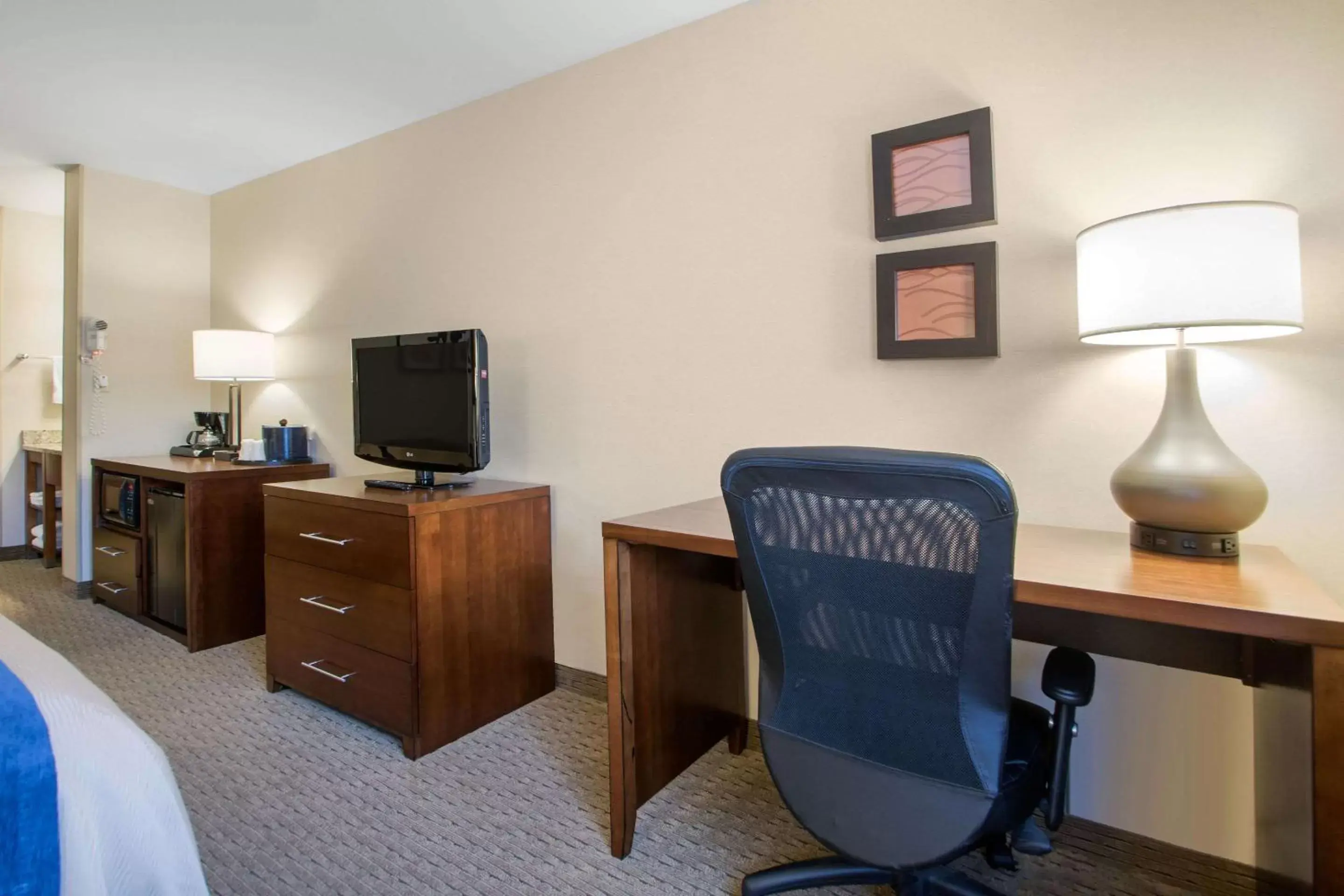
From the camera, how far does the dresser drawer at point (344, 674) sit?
1931 millimetres

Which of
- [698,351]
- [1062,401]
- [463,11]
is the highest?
[463,11]

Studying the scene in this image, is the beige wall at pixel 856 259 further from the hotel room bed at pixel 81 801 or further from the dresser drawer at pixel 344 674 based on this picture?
the hotel room bed at pixel 81 801

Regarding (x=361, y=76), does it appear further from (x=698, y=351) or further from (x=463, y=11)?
(x=698, y=351)

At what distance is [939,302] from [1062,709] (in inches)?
40.1

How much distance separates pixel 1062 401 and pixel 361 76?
2.62 meters

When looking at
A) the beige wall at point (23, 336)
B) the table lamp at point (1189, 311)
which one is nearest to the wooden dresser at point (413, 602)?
the table lamp at point (1189, 311)

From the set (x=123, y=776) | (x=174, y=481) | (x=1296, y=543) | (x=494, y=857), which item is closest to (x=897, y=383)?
(x=1296, y=543)

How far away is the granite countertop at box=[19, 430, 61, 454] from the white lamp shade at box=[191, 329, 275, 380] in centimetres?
191

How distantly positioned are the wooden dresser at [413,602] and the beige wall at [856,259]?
0.20 metres

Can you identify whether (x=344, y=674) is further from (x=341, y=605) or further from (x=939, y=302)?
(x=939, y=302)

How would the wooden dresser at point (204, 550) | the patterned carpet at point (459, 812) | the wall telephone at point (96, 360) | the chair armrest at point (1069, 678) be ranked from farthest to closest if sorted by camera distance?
the wall telephone at point (96, 360) → the wooden dresser at point (204, 550) → the patterned carpet at point (459, 812) → the chair armrest at point (1069, 678)

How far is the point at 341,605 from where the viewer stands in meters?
2.08

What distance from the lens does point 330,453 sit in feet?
10.4

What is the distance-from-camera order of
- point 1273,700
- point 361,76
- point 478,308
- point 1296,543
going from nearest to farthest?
point 1273,700 < point 1296,543 < point 361,76 < point 478,308
